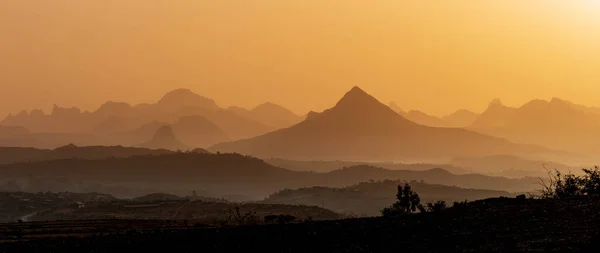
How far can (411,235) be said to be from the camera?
25.0m

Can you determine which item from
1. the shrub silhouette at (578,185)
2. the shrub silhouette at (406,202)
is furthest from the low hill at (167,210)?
the shrub silhouette at (578,185)

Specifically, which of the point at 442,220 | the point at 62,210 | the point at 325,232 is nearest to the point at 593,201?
the point at 442,220

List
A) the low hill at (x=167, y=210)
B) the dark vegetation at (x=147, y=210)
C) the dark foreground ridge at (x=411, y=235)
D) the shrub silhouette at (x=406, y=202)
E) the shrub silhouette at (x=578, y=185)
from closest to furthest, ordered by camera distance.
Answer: the dark foreground ridge at (x=411, y=235) → the shrub silhouette at (x=578, y=185) → the shrub silhouette at (x=406, y=202) → the dark vegetation at (x=147, y=210) → the low hill at (x=167, y=210)

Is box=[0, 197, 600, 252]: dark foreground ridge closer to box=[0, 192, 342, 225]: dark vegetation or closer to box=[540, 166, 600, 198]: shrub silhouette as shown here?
box=[540, 166, 600, 198]: shrub silhouette

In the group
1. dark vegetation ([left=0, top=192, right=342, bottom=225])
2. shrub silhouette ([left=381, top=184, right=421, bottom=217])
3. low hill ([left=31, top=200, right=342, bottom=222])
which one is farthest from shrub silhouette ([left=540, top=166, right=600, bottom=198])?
low hill ([left=31, top=200, right=342, bottom=222])

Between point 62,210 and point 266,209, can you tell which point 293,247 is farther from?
point 62,210

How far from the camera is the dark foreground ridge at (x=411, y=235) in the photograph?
73.5 feet

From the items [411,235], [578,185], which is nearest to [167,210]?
[578,185]

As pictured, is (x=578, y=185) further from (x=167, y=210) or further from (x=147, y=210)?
(x=147, y=210)

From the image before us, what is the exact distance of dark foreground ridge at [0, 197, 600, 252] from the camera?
22.4 m

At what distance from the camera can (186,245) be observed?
25.1 metres

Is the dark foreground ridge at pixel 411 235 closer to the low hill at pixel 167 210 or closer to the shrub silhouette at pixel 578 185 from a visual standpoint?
the shrub silhouette at pixel 578 185

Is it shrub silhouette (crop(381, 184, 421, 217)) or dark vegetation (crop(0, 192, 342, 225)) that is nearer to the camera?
shrub silhouette (crop(381, 184, 421, 217))

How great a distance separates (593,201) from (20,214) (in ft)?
592
